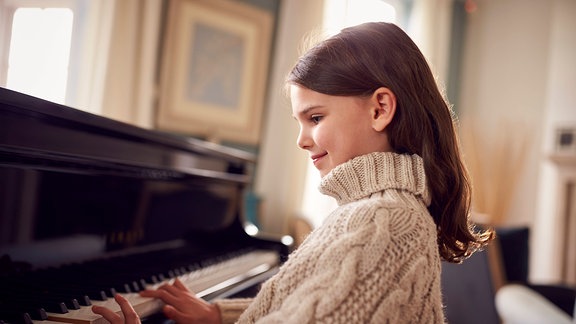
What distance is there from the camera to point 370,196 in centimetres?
109

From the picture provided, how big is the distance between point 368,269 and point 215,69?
3.61 m

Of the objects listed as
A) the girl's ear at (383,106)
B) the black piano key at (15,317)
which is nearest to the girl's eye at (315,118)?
the girl's ear at (383,106)

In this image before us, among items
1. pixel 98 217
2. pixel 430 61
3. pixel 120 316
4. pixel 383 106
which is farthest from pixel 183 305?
pixel 430 61

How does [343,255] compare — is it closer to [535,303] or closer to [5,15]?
[535,303]

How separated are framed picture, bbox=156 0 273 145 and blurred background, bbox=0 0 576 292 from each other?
51 millimetres

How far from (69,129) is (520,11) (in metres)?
6.12

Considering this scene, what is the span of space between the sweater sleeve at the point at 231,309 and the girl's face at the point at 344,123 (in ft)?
1.42

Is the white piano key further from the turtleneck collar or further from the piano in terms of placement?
the turtleneck collar

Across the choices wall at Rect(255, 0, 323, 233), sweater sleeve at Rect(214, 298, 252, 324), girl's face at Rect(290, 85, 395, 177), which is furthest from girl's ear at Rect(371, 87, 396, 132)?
wall at Rect(255, 0, 323, 233)

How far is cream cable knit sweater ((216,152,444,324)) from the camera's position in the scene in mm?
908

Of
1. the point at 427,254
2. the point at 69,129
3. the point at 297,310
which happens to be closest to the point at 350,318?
the point at 297,310

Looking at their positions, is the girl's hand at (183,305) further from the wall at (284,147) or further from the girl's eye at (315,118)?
the wall at (284,147)

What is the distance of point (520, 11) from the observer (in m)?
6.23

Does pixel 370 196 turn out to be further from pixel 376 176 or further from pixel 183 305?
pixel 183 305
